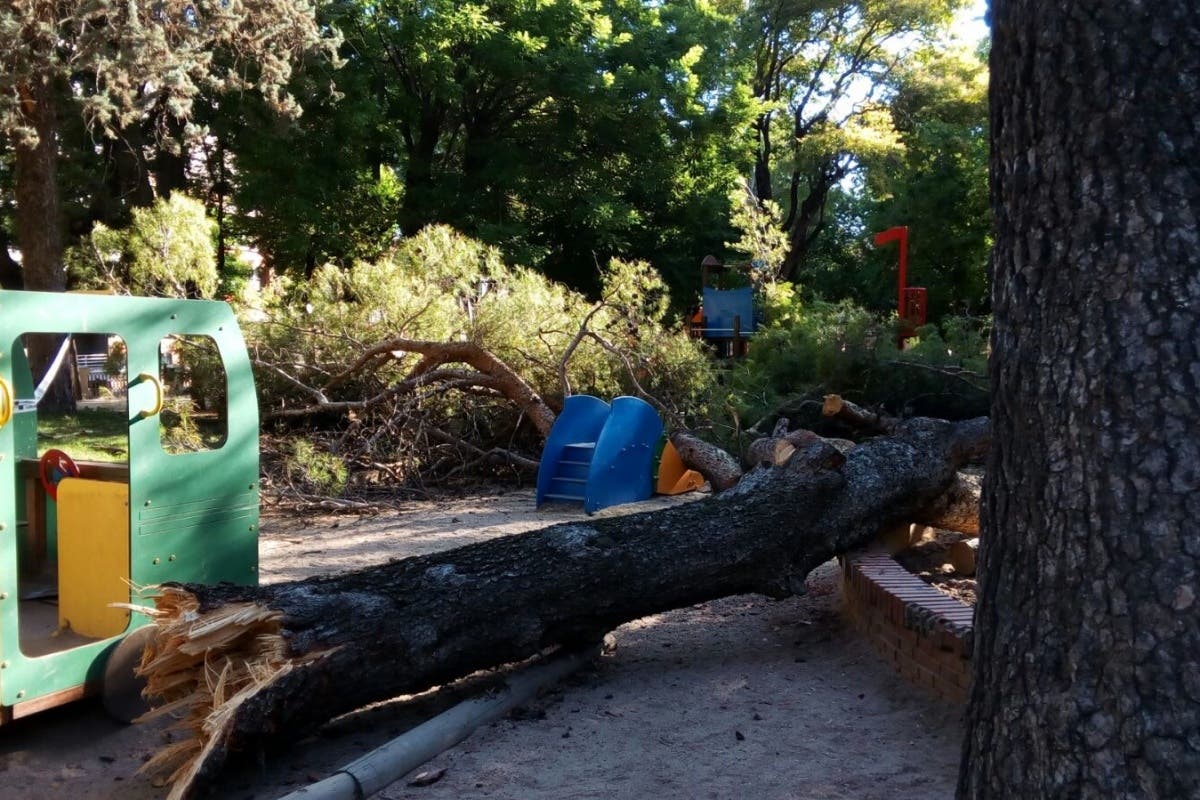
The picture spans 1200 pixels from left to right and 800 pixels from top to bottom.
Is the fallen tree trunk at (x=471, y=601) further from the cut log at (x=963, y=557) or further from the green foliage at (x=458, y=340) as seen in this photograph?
the green foliage at (x=458, y=340)

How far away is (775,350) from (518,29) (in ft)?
39.2

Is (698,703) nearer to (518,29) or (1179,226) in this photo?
(1179,226)

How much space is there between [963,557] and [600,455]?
3.75m

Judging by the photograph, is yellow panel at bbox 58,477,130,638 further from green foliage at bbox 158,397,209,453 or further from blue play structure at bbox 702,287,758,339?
blue play structure at bbox 702,287,758,339

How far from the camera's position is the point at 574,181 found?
22.7 metres

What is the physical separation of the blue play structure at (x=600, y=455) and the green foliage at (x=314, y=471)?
185 cm

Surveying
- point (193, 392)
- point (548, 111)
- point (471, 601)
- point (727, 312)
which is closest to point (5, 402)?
point (471, 601)

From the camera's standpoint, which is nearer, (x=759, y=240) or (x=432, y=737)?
(x=432, y=737)

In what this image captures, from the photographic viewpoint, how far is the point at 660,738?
4051 millimetres

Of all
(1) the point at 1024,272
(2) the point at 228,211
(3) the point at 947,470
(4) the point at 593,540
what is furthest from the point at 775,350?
(2) the point at 228,211

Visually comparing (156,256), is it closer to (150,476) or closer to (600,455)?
(600,455)

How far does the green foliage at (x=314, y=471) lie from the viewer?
932cm

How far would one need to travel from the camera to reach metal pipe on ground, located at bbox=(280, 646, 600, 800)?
3.38 m

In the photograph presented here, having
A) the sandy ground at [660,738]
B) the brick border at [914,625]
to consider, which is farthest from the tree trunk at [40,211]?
the brick border at [914,625]
